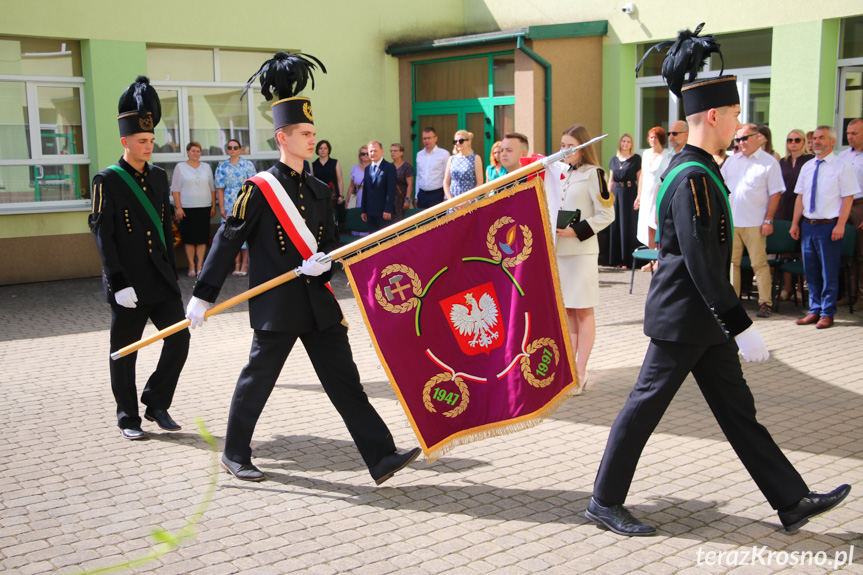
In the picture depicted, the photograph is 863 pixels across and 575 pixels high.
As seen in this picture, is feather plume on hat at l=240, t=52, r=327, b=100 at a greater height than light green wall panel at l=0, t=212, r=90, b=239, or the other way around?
feather plume on hat at l=240, t=52, r=327, b=100

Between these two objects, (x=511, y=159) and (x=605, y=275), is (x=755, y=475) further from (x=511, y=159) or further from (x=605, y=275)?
(x=605, y=275)

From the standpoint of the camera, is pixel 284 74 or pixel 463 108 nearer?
pixel 284 74

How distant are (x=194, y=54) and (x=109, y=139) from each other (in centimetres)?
221

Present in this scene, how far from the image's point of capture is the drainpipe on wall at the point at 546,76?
14500mm

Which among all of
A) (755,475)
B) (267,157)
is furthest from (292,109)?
(267,157)

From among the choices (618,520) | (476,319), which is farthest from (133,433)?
(618,520)

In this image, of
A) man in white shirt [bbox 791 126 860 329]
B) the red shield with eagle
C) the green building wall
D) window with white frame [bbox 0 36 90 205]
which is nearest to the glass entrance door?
the green building wall

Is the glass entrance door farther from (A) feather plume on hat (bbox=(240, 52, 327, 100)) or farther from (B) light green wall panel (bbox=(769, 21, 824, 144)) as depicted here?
(A) feather plume on hat (bbox=(240, 52, 327, 100))

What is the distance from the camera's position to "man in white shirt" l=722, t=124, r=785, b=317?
944 centimetres

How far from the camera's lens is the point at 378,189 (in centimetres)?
1345

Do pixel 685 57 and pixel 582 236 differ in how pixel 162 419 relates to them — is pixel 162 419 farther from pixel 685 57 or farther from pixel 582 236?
pixel 685 57

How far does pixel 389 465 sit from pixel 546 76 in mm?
11210

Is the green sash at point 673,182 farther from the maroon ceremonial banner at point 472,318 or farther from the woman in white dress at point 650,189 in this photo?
the woman in white dress at point 650,189

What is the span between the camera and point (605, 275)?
13.2 meters
